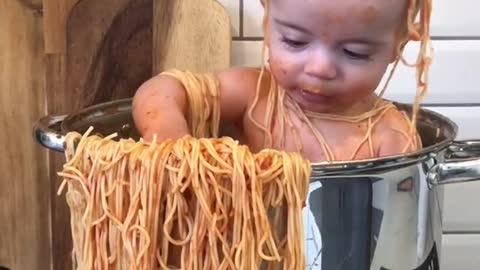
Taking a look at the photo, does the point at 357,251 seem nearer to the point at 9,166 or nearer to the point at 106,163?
the point at 106,163

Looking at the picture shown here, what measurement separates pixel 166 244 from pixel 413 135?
27 cm

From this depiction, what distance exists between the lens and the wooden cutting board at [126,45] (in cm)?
95

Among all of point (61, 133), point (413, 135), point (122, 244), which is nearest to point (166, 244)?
point (122, 244)

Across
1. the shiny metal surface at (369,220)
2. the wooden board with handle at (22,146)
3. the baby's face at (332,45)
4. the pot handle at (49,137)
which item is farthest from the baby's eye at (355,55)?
the wooden board with handle at (22,146)

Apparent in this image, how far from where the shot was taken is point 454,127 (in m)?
0.77

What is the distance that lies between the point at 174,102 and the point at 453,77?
0.39 m

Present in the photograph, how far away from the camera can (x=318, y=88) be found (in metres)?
0.72

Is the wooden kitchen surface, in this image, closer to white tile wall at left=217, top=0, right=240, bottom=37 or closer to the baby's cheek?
white tile wall at left=217, top=0, right=240, bottom=37

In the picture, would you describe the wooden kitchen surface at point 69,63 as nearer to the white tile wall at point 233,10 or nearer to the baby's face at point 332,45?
the white tile wall at point 233,10

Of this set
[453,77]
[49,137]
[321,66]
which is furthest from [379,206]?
[453,77]

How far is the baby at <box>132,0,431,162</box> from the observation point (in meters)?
0.69

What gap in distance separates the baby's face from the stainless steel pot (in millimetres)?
88

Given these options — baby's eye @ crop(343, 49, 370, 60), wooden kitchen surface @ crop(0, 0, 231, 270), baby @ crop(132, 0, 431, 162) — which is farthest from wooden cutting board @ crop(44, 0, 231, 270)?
baby's eye @ crop(343, 49, 370, 60)

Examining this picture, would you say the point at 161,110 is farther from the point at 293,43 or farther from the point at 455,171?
the point at 455,171
